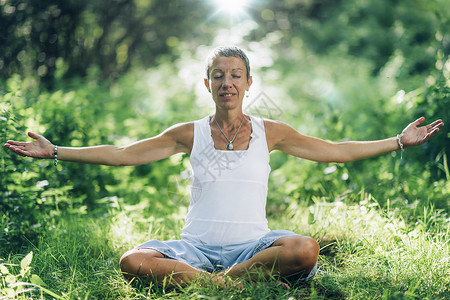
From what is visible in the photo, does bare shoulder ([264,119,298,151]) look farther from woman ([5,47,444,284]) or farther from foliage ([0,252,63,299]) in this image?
foliage ([0,252,63,299])

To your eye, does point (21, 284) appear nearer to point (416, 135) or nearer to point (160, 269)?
point (160, 269)

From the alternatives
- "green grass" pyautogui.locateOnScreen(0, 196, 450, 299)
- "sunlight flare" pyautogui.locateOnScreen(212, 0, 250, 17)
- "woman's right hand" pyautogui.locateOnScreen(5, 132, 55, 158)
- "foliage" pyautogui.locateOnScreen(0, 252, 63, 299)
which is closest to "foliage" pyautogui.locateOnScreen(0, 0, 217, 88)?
"sunlight flare" pyautogui.locateOnScreen(212, 0, 250, 17)

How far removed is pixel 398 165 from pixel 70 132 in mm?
3327

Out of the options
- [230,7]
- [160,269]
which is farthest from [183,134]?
[230,7]

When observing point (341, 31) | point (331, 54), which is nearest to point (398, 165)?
point (331, 54)

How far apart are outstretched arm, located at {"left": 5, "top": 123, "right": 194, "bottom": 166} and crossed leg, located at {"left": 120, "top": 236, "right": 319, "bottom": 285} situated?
2.10 ft

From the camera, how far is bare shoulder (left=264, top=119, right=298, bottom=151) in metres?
3.12

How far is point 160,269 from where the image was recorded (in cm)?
268

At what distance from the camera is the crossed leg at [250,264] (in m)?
2.62

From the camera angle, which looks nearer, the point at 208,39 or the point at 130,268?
the point at 130,268

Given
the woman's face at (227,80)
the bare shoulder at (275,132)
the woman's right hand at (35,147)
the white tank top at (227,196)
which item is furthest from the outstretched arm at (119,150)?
the bare shoulder at (275,132)

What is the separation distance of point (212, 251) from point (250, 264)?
0.30m

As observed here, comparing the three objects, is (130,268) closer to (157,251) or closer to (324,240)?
(157,251)

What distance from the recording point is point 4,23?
5.53 m
